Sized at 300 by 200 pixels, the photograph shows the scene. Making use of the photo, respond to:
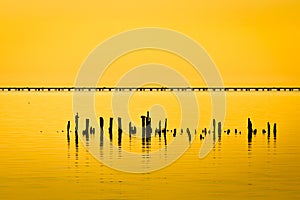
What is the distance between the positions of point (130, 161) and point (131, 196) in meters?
12.6

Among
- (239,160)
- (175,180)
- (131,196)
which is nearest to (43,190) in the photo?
(131,196)

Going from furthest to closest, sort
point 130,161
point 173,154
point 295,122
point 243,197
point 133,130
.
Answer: point 295,122 < point 133,130 < point 173,154 < point 130,161 < point 243,197

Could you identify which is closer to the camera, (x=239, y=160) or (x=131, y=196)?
(x=131, y=196)

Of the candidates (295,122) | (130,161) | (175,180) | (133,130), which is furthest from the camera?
(295,122)

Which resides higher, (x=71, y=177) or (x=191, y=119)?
(x=191, y=119)

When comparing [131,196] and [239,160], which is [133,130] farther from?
[131,196]

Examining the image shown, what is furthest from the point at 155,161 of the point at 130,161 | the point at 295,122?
the point at 295,122

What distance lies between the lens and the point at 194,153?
54.5 meters

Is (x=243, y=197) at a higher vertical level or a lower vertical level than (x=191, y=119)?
lower

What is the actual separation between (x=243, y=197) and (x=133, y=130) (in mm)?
34518

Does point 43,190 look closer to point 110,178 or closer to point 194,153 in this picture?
point 110,178

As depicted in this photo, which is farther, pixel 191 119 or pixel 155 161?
pixel 191 119

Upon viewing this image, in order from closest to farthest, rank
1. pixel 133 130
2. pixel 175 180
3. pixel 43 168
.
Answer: pixel 175 180 < pixel 43 168 < pixel 133 130

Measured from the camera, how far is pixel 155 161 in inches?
1966
